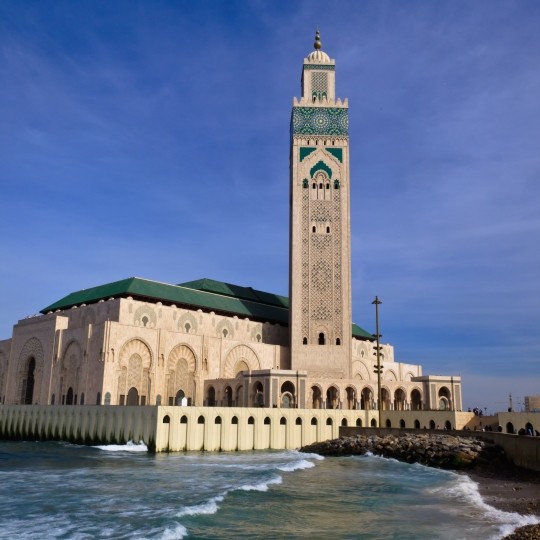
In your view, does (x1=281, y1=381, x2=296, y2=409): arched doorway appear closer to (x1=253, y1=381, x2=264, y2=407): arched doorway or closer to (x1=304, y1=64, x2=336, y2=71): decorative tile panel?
(x1=253, y1=381, x2=264, y2=407): arched doorway

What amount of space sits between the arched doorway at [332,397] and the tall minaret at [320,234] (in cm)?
136

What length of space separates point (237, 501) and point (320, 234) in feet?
111

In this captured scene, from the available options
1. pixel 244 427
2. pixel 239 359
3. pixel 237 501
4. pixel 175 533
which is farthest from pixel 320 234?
pixel 175 533

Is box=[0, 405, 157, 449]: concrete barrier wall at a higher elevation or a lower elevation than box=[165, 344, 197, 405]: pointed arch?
lower

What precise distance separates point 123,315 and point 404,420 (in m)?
19.5

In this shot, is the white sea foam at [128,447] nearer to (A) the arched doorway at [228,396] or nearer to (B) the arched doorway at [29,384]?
(A) the arched doorway at [228,396]

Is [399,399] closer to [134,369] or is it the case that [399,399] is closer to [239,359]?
[239,359]

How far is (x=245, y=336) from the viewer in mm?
48750

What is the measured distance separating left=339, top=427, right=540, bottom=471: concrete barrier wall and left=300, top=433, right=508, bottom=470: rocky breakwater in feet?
1.35

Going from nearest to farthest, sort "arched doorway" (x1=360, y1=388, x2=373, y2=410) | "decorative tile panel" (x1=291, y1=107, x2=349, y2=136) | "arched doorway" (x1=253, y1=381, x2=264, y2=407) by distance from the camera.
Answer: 1. "arched doorway" (x1=253, y1=381, x2=264, y2=407)
2. "arched doorway" (x1=360, y1=388, x2=373, y2=410)
3. "decorative tile panel" (x1=291, y1=107, x2=349, y2=136)

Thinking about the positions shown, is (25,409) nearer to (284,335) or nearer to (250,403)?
(250,403)

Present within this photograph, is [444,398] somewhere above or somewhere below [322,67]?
below

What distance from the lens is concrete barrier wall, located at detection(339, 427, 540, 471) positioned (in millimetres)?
19788

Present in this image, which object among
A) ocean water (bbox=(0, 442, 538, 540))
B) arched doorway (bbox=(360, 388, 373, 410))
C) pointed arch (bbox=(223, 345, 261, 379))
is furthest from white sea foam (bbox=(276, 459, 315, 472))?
pointed arch (bbox=(223, 345, 261, 379))
